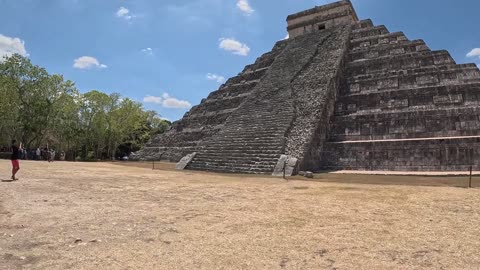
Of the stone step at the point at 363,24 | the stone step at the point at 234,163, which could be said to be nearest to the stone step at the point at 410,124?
the stone step at the point at 234,163

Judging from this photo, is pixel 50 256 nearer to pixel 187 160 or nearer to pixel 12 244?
pixel 12 244

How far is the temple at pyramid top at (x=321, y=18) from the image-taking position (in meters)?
27.3

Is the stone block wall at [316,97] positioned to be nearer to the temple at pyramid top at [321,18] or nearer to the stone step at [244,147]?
the stone step at [244,147]

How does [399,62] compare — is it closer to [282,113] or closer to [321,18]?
[282,113]

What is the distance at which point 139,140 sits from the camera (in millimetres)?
53906

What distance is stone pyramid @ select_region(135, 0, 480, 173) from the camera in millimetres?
16344

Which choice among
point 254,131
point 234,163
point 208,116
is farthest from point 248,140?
point 208,116

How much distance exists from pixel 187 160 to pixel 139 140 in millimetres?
36225

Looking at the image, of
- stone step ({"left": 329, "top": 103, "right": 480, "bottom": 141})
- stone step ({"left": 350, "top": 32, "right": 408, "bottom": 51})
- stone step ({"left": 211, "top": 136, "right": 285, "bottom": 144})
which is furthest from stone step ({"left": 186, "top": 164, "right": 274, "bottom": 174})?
stone step ({"left": 350, "top": 32, "right": 408, "bottom": 51})

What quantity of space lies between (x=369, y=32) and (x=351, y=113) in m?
8.98

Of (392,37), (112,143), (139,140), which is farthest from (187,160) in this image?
(139,140)

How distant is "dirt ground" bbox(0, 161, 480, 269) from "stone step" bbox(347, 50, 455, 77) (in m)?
12.9

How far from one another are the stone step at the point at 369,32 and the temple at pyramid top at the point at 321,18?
5.10 feet

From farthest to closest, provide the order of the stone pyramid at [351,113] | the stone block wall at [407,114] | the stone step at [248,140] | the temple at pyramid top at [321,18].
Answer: the temple at pyramid top at [321,18]
the stone step at [248,140]
the stone pyramid at [351,113]
the stone block wall at [407,114]
